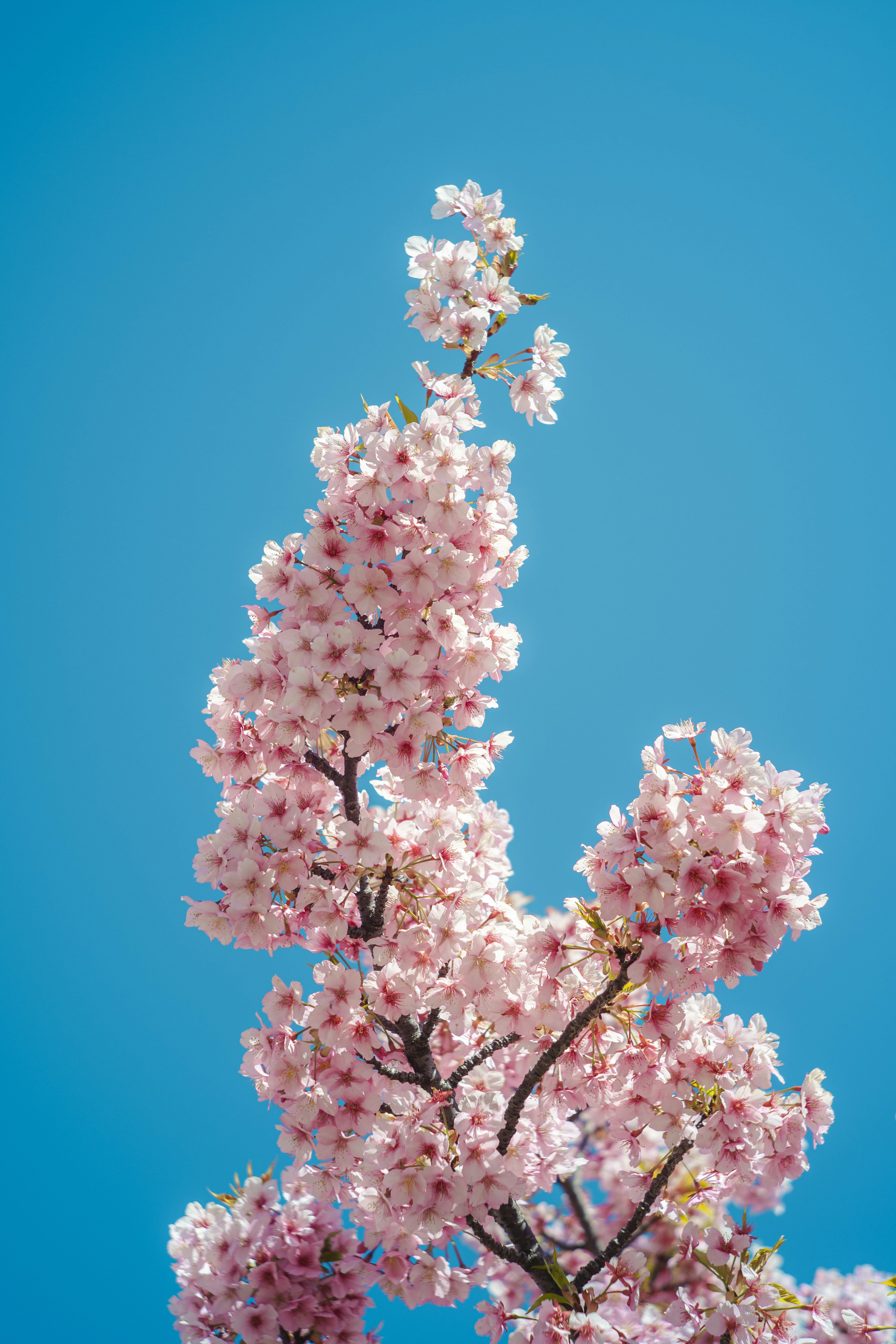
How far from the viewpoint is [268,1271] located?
4.51 metres

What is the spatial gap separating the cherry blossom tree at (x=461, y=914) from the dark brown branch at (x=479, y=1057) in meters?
0.01

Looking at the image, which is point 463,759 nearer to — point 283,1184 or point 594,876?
point 594,876

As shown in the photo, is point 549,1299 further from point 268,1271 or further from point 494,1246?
point 268,1271

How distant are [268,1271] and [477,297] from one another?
5469 millimetres

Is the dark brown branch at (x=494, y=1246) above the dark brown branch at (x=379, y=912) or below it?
below

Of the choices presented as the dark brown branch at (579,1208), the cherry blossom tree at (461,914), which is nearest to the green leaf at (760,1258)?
the cherry blossom tree at (461,914)

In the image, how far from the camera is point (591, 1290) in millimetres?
3818

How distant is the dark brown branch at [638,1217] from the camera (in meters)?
3.90

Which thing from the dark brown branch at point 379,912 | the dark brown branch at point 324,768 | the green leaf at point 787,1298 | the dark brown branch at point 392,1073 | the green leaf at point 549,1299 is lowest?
the green leaf at point 787,1298

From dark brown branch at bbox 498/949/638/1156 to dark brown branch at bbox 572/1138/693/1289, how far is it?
713 mm

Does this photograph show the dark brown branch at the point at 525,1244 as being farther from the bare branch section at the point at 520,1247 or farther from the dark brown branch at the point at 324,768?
the dark brown branch at the point at 324,768

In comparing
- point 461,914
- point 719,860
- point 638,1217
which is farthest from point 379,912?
point 638,1217

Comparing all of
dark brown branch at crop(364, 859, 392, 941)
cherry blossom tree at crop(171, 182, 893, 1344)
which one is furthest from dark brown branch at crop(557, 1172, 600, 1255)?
dark brown branch at crop(364, 859, 392, 941)

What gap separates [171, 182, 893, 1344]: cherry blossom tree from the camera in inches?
129
